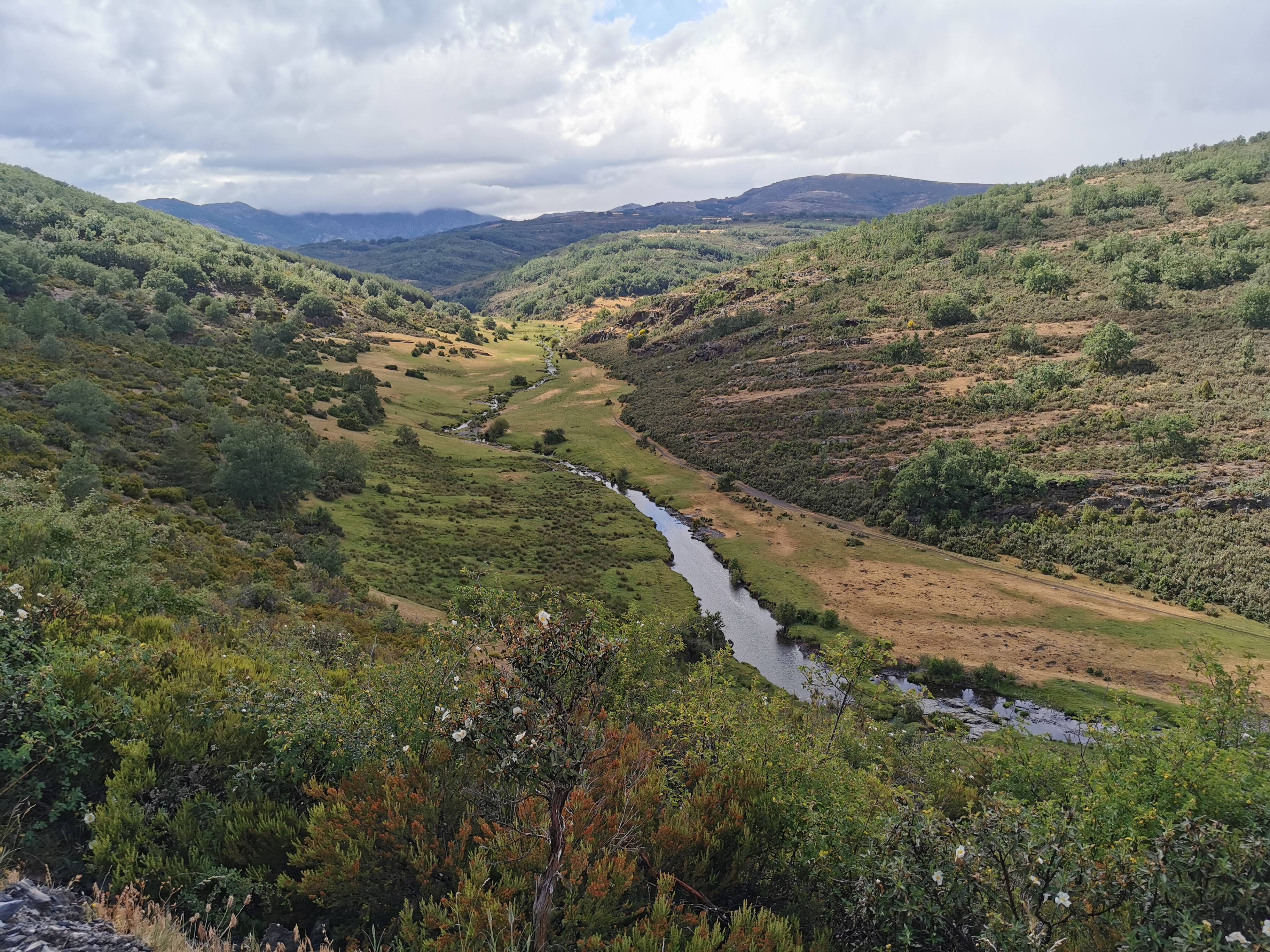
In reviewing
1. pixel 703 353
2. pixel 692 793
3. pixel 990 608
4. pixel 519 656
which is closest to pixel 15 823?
pixel 519 656

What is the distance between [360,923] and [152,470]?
5006cm

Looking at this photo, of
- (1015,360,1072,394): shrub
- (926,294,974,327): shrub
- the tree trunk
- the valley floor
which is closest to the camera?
the tree trunk

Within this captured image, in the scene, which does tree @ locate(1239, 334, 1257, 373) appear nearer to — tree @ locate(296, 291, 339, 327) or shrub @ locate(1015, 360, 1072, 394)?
shrub @ locate(1015, 360, 1072, 394)

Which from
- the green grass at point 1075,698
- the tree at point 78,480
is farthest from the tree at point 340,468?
the green grass at point 1075,698

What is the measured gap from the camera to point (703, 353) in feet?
424

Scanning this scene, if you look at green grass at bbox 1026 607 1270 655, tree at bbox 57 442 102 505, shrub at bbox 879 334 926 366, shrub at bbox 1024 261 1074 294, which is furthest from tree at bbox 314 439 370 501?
shrub at bbox 1024 261 1074 294

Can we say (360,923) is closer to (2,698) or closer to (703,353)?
(2,698)

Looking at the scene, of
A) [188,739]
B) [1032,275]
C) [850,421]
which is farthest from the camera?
[1032,275]

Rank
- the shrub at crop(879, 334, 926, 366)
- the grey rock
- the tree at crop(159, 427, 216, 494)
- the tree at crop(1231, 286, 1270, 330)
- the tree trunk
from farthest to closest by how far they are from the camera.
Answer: the shrub at crop(879, 334, 926, 366)
the tree at crop(1231, 286, 1270, 330)
the tree at crop(159, 427, 216, 494)
the tree trunk
the grey rock

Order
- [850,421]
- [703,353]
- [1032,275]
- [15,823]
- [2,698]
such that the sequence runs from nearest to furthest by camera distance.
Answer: [15,823]
[2,698]
[850,421]
[1032,275]
[703,353]

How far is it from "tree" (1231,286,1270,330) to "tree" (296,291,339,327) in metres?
165

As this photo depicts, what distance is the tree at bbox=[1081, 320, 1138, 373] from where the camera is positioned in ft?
235

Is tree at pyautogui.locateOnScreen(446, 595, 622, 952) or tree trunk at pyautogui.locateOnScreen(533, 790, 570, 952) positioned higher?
tree at pyautogui.locateOnScreen(446, 595, 622, 952)

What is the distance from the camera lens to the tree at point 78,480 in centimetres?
2891
